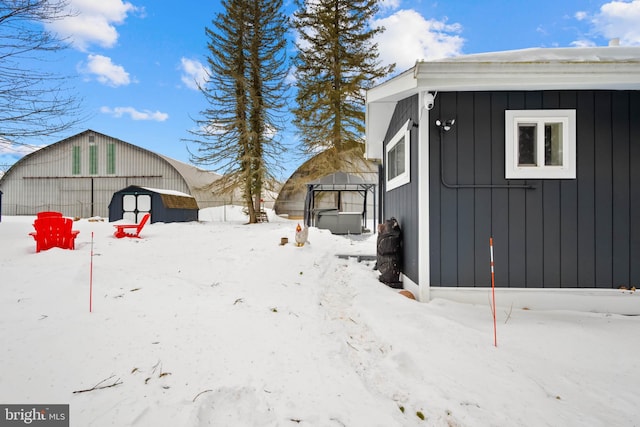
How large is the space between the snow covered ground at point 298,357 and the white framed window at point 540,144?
1.75 meters

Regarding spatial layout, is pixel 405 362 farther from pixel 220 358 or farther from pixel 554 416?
pixel 220 358

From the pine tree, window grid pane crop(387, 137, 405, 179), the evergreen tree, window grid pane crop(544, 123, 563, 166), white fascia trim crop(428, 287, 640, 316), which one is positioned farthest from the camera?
the evergreen tree

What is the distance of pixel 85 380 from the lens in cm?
204

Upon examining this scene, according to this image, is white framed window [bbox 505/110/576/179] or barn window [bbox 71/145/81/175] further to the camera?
barn window [bbox 71/145/81/175]

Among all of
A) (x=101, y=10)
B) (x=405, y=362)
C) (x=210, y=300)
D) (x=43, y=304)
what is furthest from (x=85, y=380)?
(x=101, y=10)

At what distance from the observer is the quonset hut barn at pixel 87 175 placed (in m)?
20.9

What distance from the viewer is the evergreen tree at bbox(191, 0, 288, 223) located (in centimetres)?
1653

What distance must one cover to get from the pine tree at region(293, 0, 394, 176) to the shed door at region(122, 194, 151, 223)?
28.6 feet

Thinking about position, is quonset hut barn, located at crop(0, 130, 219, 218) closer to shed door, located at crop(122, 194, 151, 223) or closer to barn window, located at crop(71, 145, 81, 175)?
barn window, located at crop(71, 145, 81, 175)

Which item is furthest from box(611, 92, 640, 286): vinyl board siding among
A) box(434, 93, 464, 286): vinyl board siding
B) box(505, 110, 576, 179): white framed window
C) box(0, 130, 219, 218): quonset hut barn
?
box(0, 130, 219, 218): quonset hut barn

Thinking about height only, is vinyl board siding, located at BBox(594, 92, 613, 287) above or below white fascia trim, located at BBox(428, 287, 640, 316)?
above

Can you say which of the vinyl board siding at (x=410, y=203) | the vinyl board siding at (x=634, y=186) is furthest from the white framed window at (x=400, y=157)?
the vinyl board siding at (x=634, y=186)

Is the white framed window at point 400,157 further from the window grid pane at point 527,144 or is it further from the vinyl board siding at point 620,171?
the vinyl board siding at point 620,171

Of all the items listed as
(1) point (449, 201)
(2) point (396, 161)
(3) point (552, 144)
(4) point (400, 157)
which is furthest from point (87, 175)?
(3) point (552, 144)
